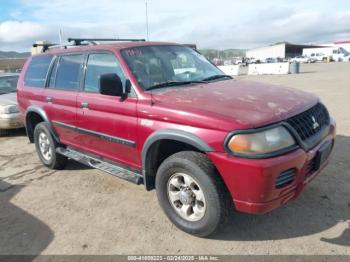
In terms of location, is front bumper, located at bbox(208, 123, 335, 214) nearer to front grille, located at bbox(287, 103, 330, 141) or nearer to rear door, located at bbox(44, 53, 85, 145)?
front grille, located at bbox(287, 103, 330, 141)

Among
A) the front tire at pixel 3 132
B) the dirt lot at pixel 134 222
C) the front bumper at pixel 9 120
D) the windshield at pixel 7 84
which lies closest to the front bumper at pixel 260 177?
the dirt lot at pixel 134 222

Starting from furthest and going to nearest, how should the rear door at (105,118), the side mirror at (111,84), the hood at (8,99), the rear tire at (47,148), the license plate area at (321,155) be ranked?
1. the hood at (8,99)
2. the rear tire at (47,148)
3. the rear door at (105,118)
4. the side mirror at (111,84)
5. the license plate area at (321,155)

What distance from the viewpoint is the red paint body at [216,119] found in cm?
288

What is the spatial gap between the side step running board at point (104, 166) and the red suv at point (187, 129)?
0.05 feet

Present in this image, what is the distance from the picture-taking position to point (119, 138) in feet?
13.2

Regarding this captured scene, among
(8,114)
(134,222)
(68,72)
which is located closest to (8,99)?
(8,114)

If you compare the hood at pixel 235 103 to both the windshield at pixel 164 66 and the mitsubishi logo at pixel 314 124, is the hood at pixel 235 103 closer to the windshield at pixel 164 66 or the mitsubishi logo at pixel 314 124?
the mitsubishi logo at pixel 314 124

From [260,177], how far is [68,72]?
3.35 metres

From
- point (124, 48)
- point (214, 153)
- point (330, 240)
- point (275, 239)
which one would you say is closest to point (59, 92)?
point (124, 48)

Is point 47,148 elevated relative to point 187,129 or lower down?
lower down

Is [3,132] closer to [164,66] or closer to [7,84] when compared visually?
[7,84]

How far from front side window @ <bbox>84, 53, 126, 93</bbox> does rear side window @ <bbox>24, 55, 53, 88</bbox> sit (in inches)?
52.0

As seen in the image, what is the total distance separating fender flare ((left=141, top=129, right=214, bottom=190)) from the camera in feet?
10.1

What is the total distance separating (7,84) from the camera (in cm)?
968
